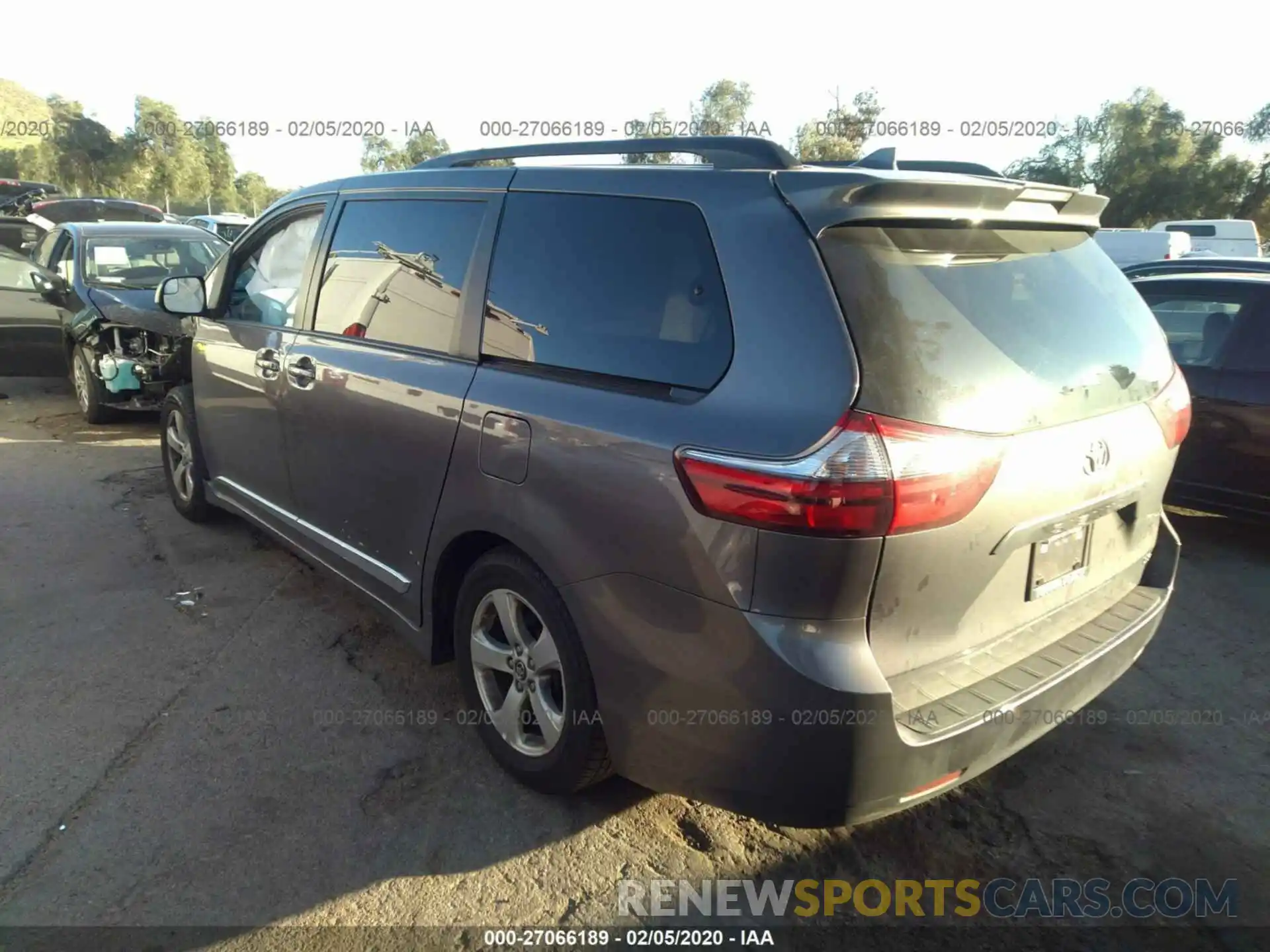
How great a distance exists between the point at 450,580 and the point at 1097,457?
2.08 m

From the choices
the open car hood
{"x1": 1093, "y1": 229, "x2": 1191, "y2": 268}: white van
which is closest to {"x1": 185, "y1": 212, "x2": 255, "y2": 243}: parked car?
the open car hood

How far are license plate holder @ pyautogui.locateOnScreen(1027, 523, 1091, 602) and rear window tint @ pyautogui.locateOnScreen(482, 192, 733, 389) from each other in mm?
1002

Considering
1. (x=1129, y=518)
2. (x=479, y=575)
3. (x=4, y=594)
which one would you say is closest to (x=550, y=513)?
(x=479, y=575)

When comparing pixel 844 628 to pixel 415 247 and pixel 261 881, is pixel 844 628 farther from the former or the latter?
pixel 415 247

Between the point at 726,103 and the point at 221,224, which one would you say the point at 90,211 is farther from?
the point at 726,103

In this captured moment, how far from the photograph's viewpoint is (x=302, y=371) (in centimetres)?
365

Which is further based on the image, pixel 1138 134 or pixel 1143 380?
pixel 1138 134

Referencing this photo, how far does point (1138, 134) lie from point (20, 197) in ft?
125

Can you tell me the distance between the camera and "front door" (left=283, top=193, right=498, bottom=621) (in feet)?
9.60

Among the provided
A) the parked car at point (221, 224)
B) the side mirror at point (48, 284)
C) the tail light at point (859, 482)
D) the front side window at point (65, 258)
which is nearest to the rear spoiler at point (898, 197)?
the tail light at point (859, 482)

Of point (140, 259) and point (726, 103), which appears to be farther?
point (726, 103)

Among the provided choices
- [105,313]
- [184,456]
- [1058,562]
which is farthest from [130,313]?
[1058,562]

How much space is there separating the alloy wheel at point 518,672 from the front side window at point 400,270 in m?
0.92

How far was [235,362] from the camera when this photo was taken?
4.25m
